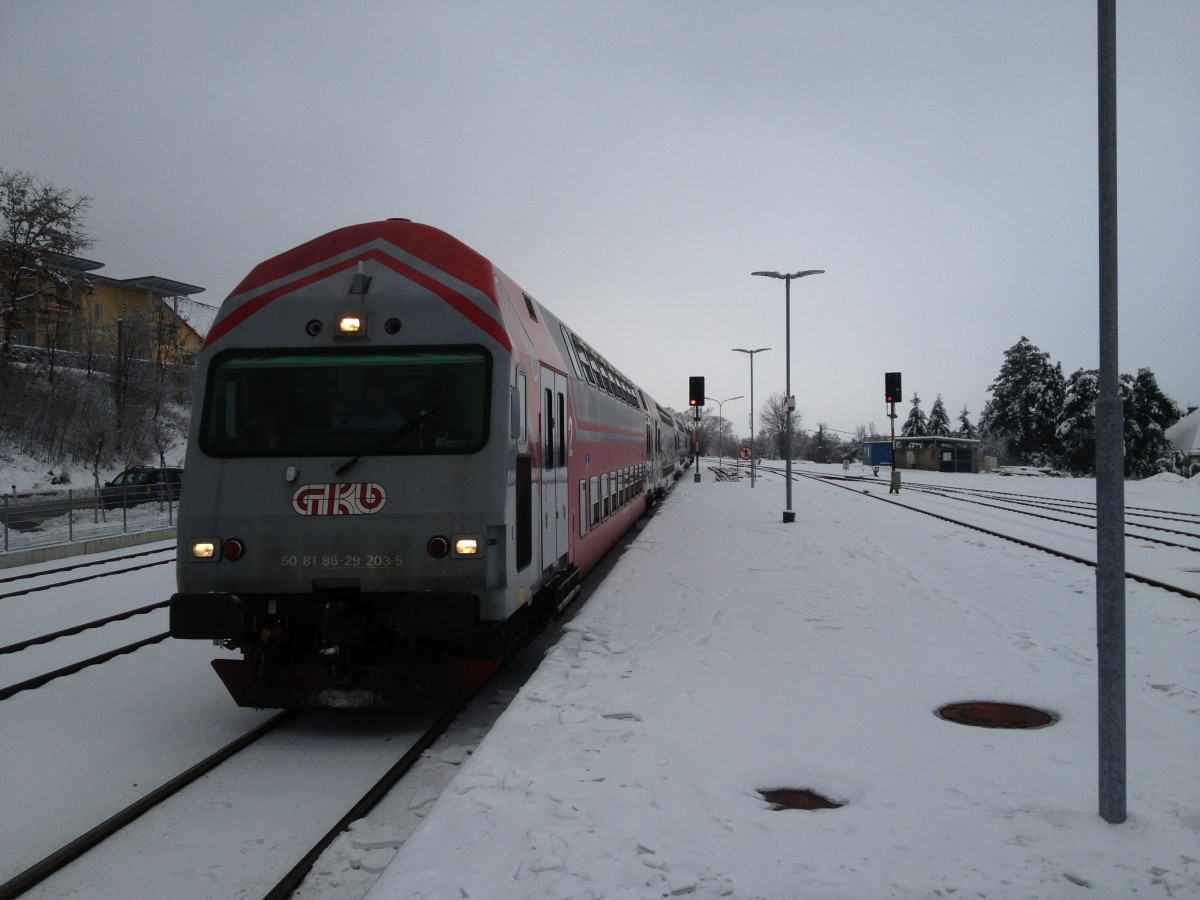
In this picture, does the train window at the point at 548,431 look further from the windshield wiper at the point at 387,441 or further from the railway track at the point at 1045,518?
the railway track at the point at 1045,518

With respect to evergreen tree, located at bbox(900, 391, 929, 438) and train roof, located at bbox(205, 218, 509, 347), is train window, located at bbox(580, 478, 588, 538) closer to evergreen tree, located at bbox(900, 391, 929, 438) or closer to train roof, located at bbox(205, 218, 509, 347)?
train roof, located at bbox(205, 218, 509, 347)

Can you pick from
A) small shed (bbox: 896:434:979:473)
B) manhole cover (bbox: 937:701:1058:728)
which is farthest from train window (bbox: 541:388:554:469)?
small shed (bbox: 896:434:979:473)

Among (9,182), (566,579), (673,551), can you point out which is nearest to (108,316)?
(9,182)

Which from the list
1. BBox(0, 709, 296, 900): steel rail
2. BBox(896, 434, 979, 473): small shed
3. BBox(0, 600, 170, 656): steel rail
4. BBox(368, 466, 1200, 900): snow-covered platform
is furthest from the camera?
BBox(896, 434, 979, 473): small shed

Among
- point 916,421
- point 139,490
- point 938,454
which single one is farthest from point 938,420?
point 139,490

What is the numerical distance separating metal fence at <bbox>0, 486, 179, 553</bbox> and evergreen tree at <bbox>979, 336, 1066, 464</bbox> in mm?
64849

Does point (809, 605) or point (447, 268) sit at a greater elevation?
point (447, 268)

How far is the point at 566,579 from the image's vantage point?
912 centimetres

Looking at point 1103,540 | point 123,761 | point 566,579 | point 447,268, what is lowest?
point 123,761

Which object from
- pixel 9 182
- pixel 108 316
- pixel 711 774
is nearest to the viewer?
pixel 711 774

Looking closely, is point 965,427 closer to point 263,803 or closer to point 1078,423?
point 1078,423

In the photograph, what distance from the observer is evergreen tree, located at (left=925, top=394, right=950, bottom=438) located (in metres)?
104

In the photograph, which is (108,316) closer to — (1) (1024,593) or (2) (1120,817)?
(1) (1024,593)

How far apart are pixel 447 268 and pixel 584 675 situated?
3611 mm
